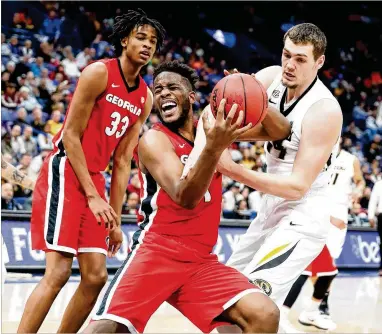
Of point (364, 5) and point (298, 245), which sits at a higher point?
point (364, 5)

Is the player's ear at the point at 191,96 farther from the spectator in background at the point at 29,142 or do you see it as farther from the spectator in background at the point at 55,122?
the spectator in background at the point at 55,122

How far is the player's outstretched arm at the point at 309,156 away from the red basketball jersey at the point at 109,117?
1.06 m

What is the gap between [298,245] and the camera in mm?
3758

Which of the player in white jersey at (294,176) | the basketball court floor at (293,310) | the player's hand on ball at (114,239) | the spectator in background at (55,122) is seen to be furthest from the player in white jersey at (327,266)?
the spectator in background at (55,122)

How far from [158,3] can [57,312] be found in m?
11.8

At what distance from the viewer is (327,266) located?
629 cm

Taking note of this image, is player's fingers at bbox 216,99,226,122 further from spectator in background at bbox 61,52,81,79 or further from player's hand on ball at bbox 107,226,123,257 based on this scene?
spectator in background at bbox 61,52,81,79

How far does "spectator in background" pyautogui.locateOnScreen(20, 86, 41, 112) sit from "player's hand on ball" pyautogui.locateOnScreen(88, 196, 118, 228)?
25.1ft

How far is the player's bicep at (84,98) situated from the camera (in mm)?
3922

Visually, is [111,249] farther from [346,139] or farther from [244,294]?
[346,139]

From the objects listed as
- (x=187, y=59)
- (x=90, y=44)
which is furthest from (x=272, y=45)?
(x=90, y=44)

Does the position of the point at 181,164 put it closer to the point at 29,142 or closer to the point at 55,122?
the point at 29,142

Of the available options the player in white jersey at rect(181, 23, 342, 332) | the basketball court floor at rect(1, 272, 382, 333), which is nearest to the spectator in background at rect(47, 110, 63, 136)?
the basketball court floor at rect(1, 272, 382, 333)

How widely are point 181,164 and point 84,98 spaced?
97 cm
